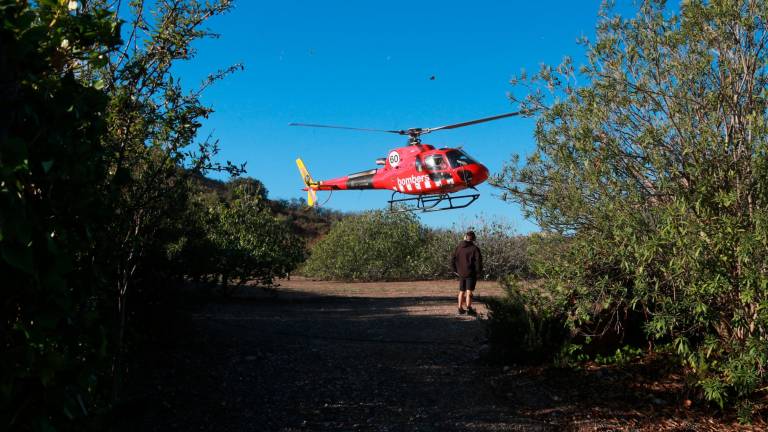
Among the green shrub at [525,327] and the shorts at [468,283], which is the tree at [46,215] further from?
the shorts at [468,283]

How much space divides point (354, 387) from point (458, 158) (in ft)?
32.5

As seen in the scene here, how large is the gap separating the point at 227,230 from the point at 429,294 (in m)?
6.09

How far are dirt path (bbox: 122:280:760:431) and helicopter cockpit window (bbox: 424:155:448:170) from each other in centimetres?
655

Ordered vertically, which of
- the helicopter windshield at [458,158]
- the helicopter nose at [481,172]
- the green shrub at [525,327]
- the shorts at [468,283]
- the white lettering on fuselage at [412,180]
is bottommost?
the green shrub at [525,327]

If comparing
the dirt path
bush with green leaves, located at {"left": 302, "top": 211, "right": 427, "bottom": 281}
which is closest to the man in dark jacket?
the dirt path

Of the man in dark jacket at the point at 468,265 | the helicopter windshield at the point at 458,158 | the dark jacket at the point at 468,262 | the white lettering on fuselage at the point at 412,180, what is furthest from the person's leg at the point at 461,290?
the white lettering on fuselage at the point at 412,180

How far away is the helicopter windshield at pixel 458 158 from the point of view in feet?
50.8

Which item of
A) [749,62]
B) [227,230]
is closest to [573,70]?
[749,62]

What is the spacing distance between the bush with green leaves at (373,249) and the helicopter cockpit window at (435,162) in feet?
27.6

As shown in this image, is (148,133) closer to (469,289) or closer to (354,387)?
(354,387)

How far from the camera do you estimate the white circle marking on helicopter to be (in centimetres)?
1738

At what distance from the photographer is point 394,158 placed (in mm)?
17531

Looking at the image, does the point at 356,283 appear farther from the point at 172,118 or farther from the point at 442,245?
the point at 172,118

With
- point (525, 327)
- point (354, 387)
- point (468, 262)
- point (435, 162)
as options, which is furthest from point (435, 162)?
point (354, 387)
